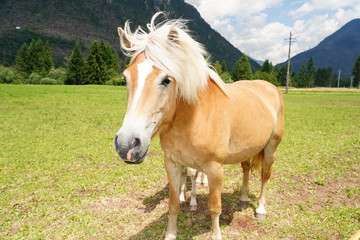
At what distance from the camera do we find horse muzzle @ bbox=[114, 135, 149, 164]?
5.57 ft

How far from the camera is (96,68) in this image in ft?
187

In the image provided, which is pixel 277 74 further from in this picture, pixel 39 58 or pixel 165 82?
pixel 165 82

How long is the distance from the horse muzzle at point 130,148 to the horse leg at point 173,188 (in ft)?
3.58

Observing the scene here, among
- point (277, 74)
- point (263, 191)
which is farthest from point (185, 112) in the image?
point (277, 74)

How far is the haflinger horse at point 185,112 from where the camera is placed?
1.87m

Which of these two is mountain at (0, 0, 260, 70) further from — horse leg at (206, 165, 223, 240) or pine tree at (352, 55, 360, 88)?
horse leg at (206, 165, 223, 240)

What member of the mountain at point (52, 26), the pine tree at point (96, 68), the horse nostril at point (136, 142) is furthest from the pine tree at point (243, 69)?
the horse nostril at point (136, 142)

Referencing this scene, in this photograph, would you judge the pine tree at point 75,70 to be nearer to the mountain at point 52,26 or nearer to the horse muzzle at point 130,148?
the horse muzzle at point 130,148

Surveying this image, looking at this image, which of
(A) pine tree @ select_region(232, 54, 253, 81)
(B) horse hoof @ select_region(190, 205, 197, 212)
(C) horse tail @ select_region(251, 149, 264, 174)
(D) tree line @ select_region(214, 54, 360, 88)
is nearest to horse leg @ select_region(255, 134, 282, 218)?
(C) horse tail @ select_region(251, 149, 264, 174)

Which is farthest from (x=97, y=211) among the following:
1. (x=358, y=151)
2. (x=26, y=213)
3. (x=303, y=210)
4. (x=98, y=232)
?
(x=358, y=151)

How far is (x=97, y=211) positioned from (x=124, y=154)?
2.57 meters

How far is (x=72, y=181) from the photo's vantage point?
4902 millimetres

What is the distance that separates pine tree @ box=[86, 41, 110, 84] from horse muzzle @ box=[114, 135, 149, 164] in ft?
196

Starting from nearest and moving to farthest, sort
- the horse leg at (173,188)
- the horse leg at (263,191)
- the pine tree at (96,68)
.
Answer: the horse leg at (173,188) → the horse leg at (263,191) → the pine tree at (96,68)
